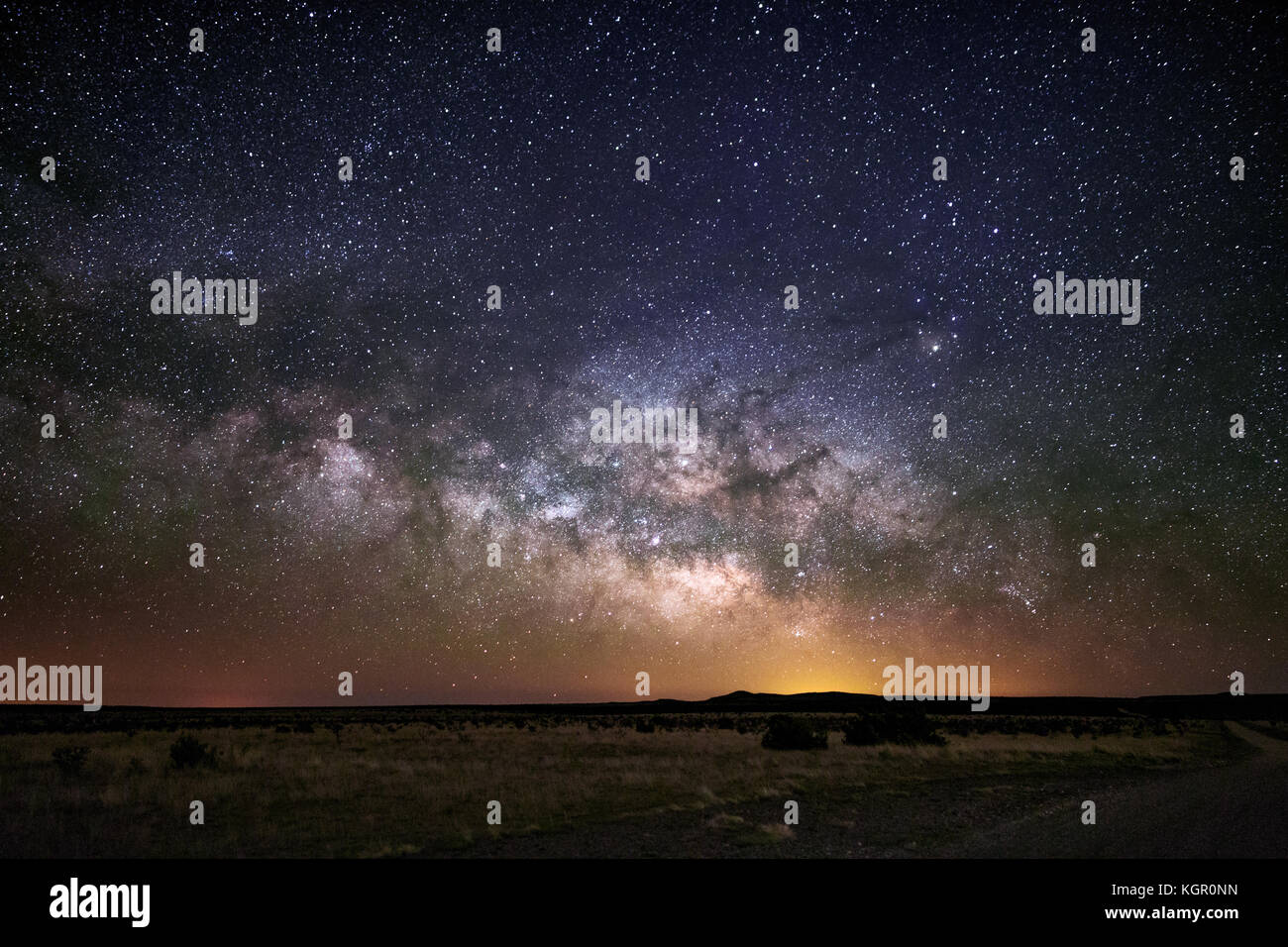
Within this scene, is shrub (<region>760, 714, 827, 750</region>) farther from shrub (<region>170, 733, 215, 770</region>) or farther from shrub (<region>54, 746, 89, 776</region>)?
shrub (<region>54, 746, 89, 776</region>)

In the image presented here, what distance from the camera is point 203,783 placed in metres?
14.9

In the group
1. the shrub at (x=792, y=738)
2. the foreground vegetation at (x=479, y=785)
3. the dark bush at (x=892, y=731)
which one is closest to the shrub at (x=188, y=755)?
the foreground vegetation at (x=479, y=785)

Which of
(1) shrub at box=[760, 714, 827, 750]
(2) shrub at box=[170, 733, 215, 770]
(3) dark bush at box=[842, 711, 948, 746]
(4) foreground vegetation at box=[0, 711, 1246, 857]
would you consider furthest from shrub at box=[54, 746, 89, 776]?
(3) dark bush at box=[842, 711, 948, 746]

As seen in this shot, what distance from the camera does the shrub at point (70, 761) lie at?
53.9 ft

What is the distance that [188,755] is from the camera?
17.3 m

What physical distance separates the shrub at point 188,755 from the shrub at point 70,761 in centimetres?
181

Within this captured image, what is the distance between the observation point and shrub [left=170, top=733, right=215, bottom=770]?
17.2 meters

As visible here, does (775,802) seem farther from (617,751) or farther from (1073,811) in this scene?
(617,751)

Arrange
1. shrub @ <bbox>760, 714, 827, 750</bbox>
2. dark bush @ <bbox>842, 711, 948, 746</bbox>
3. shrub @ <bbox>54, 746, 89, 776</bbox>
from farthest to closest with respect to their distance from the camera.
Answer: dark bush @ <bbox>842, 711, 948, 746</bbox> → shrub @ <bbox>760, 714, 827, 750</bbox> → shrub @ <bbox>54, 746, 89, 776</bbox>

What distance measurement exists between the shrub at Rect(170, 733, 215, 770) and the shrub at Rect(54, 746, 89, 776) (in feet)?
5.93

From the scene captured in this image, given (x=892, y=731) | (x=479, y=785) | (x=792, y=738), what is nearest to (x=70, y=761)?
(x=479, y=785)

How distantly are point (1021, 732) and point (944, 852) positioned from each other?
91.0 ft

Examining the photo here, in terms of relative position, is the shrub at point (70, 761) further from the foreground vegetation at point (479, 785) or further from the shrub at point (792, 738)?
the shrub at point (792, 738)
